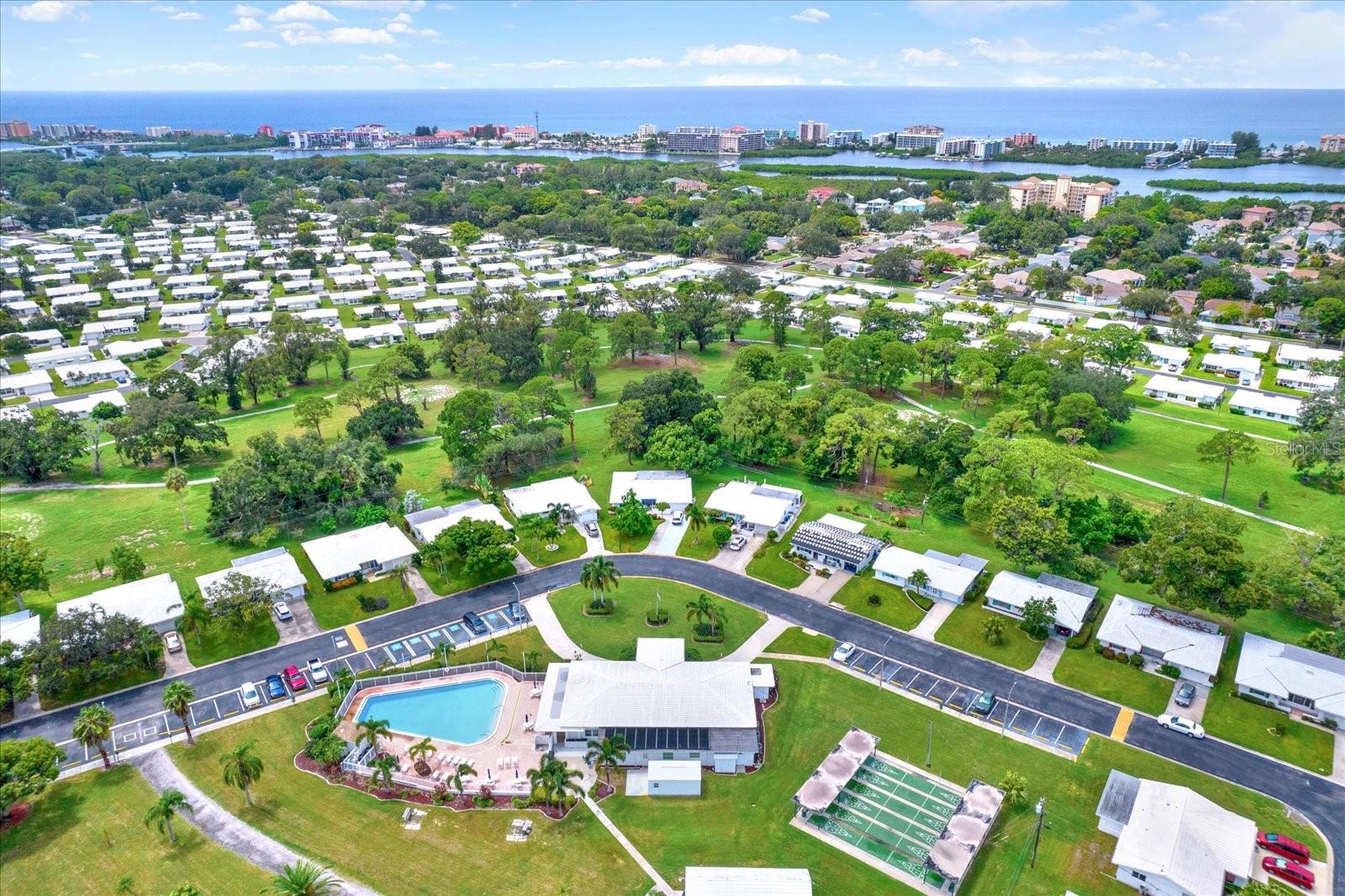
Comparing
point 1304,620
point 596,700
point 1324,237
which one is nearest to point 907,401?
point 1304,620

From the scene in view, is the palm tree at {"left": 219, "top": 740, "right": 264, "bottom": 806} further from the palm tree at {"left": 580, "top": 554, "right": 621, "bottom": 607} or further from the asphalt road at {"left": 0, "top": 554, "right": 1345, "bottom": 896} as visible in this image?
the palm tree at {"left": 580, "top": 554, "right": 621, "bottom": 607}

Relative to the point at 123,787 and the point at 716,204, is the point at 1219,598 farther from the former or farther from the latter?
the point at 716,204

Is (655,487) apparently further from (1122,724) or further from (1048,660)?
(1122,724)

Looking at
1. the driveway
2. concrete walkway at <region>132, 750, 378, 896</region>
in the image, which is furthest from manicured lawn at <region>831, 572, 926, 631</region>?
concrete walkway at <region>132, 750, 378, 896</region>

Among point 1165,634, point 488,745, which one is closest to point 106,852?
point 488,745

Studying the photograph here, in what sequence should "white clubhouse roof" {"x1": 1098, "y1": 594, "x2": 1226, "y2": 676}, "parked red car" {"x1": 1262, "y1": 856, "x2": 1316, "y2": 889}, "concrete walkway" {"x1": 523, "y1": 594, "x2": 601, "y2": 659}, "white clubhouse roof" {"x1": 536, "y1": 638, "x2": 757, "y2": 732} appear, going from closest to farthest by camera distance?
"parked red car" {"x1": 1262, "y1": 856, "x2": 1316, "y2": 889} → "white clubhouse roof" {"x1": 536, "y1": 638, "x2": 757, "y2": 732} → "white clubhouse roof" {"x1": 1098, "y1": 594, "x2": 1226, "y2": 676} → "concrete walkway" {"x1": 523, "y1": 594, "x2": 601, "y2": 659}

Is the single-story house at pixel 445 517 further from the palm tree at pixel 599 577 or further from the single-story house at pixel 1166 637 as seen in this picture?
the single-story house at pixel 1166 637

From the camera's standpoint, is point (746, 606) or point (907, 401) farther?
point (907, 401)
